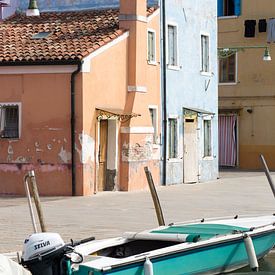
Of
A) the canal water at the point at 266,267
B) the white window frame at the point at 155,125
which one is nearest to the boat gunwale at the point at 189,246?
the canal water at the point at 266,267

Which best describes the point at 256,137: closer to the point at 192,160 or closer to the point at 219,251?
the point at 192,160

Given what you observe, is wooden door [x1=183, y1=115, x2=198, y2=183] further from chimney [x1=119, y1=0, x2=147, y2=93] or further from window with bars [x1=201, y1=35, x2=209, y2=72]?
chimney [x1=119, y1=0, x2=147, y2=93]

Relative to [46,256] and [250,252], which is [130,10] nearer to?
[250,252]

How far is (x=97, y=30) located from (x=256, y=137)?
53.3 feet

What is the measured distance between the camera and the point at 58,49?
968 inches

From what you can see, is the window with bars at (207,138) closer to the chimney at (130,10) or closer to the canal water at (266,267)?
the chimney at (130,10)

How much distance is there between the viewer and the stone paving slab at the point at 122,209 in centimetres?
1666

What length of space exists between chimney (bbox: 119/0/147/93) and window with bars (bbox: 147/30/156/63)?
104 centimetres

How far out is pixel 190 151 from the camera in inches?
1193

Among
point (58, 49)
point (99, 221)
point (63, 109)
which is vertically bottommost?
point (99, 221)

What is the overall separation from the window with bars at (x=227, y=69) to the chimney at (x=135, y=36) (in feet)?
51.4

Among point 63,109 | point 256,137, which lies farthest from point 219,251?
point 256,137

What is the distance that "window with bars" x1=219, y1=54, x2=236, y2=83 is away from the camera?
41438 mm

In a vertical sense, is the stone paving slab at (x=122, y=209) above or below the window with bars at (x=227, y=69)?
below
